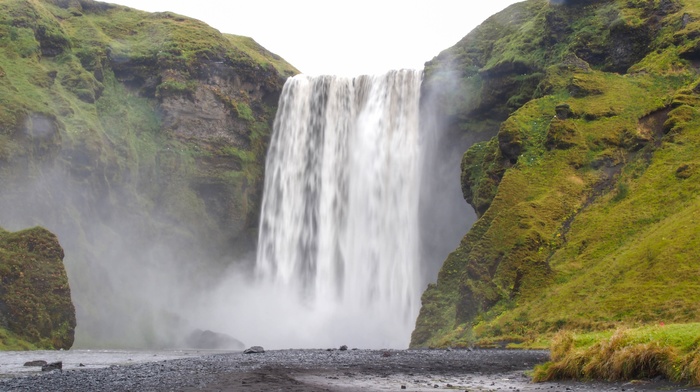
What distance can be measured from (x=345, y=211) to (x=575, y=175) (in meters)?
27.8

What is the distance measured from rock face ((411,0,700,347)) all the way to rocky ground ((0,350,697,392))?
12629mm

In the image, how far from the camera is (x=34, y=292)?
56.6 m

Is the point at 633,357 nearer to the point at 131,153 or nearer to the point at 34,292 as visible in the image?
the point at 34,292

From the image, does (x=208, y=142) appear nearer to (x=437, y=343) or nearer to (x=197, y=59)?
(x=197, y=59)

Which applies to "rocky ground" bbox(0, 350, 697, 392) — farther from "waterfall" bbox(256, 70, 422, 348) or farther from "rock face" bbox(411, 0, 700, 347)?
"waterfall" bbox(256, 70, 422, 348)

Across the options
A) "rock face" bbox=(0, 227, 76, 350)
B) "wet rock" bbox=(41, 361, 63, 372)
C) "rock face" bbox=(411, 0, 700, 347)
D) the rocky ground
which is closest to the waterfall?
"rock face" bbox=(411, 0, 700, 347)

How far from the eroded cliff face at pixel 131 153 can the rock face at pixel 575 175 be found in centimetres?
2898

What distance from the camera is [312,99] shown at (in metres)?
86.3

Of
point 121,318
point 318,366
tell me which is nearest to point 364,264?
point 121,318

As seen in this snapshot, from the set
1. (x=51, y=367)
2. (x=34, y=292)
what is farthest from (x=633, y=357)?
(x=34, y=292)

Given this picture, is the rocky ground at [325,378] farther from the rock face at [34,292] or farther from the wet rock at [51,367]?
the rock face at [34,292]

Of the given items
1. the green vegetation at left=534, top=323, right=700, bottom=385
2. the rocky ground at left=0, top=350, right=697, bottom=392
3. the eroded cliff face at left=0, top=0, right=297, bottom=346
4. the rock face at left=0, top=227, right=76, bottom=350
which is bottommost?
the rocky ground at left=0, top=350, right=697, bottom=392

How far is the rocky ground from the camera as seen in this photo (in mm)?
20469

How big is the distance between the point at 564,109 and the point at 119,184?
51.1 metres
